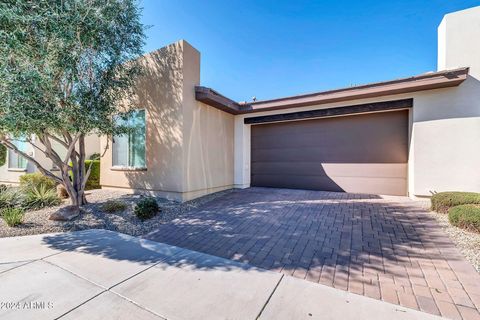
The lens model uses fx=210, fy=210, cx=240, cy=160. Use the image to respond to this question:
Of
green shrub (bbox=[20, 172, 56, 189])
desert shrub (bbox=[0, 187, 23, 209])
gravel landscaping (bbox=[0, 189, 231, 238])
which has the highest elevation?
green shrub (bbox=[20, 172, 56, 189])

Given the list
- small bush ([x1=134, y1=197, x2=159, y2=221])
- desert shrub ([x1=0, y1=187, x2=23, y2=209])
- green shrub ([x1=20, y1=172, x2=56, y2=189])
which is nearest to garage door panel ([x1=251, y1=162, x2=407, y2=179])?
small bush ([x1=134, y1=197, x2=159, y2=221])

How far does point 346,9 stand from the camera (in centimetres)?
696

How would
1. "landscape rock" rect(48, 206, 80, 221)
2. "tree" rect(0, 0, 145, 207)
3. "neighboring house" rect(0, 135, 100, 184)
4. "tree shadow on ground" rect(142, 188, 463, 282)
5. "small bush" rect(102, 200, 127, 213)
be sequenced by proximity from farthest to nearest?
1. "neighboring house" rect(0, 135, 100, 184)
2. "small bush" rect(102, 200, 127, 213)
3. "landscape rock" rect(48, 206, 80, 221)
4. "tree" rect(0, 0, 145, 207)
5. "tree shadow on ground" rect(142, 188, 463, 282)

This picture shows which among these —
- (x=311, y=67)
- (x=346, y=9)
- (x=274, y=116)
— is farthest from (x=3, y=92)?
(x=311, y=67)

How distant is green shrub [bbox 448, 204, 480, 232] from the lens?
3.84m

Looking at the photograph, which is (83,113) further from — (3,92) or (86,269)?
(86,269)

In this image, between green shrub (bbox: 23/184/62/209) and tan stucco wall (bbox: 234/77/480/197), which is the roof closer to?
tan stucco wall (bbox: 234/77/480/197)

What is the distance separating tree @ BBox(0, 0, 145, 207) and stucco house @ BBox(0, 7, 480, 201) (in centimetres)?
145

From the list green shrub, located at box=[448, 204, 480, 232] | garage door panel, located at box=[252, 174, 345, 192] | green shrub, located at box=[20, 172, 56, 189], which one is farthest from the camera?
green shrub, located at box=[20, 172, 56, 189]

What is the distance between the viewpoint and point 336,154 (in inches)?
309

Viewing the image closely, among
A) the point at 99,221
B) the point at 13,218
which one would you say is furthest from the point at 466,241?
the point at 13,218

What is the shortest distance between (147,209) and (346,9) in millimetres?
8692

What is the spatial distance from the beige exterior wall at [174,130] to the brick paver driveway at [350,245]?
58.8 inches

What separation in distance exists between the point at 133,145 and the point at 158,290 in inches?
247
